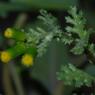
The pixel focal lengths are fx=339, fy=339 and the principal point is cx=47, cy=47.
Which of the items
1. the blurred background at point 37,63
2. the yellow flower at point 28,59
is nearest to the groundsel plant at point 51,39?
the yellow flower at point 28,59

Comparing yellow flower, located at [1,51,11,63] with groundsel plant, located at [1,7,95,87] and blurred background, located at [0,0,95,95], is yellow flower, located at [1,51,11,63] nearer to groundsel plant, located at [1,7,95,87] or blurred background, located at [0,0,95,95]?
groundsel plant, located at [1,7,95,87]

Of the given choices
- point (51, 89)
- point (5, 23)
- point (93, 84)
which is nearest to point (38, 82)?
point (51, 89)

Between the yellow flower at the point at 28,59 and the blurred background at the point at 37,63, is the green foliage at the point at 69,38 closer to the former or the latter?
the yellow flower at the point at 28,59

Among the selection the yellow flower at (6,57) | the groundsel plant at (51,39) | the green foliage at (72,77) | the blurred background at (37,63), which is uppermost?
the groundsel plant at (51,39)

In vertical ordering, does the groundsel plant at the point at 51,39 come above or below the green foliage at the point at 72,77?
above

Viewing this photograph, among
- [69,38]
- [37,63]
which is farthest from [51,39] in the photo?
[37,63]

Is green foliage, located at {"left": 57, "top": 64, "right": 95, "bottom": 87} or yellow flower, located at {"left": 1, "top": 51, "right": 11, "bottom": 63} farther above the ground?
yellow flower, located at {"left": 1, "top": 51, "right": 11, "bottom": 63}

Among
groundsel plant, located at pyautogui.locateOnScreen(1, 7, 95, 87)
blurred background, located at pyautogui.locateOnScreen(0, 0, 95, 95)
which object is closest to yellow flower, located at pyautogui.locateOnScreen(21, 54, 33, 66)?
groundsel plant, located at pyautogui.locateOnScreen(1, 7, 95, 87)


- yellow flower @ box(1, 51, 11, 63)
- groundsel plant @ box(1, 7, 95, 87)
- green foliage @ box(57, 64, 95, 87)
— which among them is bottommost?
green foliage @ box(57, 64, 95, 87)

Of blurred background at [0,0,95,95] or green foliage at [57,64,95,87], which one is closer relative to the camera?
green foliage at [57,64,95,87]

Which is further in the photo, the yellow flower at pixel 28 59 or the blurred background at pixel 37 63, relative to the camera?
the blurred background at pixel 37 63

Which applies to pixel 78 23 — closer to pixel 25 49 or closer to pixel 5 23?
pixel 25 49
